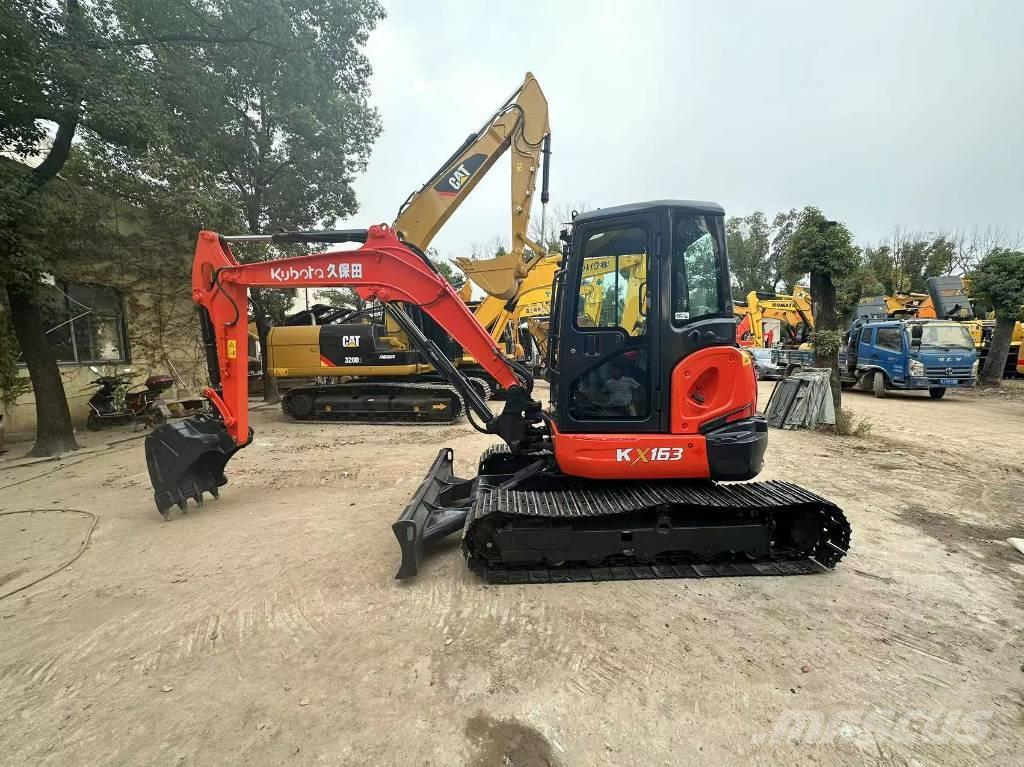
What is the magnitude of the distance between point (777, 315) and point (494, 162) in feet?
60.8

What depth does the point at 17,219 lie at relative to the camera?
623cm

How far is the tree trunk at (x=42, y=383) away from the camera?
7.28 metres

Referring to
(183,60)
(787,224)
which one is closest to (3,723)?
(183,60)

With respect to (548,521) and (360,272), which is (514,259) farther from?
(548,521)

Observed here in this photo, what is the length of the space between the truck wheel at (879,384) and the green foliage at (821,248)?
7267mm

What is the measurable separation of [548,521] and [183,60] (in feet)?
35.3

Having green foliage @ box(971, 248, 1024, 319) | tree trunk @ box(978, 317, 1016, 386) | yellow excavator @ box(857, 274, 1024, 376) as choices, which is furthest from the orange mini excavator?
tree trunk @ box(978, 317, 1016, 386)

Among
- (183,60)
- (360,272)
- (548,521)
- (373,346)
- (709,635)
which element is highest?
(183,60)

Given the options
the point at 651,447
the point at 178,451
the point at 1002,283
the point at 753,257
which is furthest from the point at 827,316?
the point at 753,257

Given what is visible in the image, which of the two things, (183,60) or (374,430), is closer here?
(183,60)

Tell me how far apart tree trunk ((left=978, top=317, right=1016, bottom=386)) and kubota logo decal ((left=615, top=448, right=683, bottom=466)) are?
1885cm

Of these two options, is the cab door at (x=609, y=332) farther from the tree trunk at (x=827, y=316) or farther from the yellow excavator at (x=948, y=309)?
the yellow excavator at (x=948, y=309)

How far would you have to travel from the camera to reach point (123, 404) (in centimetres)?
1014

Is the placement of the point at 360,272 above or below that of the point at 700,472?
above
